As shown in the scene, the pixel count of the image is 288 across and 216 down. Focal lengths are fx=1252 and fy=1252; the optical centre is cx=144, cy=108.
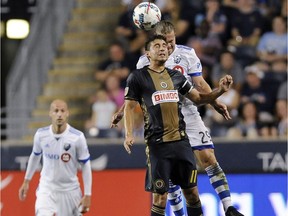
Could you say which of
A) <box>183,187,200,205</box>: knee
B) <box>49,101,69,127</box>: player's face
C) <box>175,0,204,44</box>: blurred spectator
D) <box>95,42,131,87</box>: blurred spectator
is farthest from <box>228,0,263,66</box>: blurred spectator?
<box>183,187,200,205</box>: knee

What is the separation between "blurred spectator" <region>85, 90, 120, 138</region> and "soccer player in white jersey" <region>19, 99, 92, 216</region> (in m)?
3.51

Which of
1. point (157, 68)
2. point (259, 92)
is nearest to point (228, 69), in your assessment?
point (259, 92)

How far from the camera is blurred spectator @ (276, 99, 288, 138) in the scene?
1823 centimetres

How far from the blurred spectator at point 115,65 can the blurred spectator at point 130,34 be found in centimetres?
16

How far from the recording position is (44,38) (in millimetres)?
21422

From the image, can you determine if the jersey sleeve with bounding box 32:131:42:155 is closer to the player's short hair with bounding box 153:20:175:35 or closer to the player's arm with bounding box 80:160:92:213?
the player's arm with bounding box 80:160:92:213

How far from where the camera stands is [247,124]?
18422mm

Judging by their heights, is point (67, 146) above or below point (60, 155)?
above

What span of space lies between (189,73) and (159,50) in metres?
1.06

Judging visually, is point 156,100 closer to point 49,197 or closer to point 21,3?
point 49,197

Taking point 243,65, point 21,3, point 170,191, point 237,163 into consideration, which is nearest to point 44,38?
point 21,3

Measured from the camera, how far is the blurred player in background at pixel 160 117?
42.7ft

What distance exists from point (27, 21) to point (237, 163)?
20.4 feet

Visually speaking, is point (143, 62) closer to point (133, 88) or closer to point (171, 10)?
point (133, 88)
